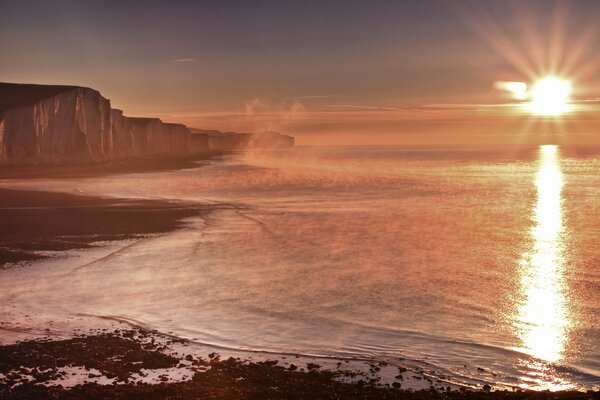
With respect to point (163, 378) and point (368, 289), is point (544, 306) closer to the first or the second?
point (368, 289)

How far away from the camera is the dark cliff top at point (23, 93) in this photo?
102250 millimetres

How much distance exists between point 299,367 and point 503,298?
30.8ft

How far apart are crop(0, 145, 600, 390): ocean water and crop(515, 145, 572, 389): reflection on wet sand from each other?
0.06 meters

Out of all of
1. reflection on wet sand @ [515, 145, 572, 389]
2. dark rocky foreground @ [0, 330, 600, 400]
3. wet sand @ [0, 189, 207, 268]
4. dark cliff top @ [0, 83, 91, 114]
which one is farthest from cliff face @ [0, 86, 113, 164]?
dark rocky foreground @ [0, 330, 600, 400]

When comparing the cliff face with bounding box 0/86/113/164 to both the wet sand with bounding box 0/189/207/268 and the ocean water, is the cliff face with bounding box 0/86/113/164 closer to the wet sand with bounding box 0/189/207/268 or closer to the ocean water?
the wet sand with bounding box 0/189/207/268

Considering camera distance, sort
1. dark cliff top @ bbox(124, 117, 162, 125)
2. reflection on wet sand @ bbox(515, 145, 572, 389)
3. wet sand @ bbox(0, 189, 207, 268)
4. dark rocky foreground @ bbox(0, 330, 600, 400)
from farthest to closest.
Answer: dark cliff top @ bbox(124, 117, 162, 125), wet sand @ bbox(0, 189, 207, 268), reflection on wet sand @ bbox(515, 145, 572, 389), dark rocky foreground @ bbox(0, 330, 600, 400)

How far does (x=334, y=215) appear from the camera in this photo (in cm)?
4412

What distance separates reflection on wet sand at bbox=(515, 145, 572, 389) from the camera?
1559 centimetres

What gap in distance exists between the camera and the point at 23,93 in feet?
371

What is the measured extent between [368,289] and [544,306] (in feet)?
18.7

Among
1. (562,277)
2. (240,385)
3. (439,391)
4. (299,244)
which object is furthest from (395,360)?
(299,244)

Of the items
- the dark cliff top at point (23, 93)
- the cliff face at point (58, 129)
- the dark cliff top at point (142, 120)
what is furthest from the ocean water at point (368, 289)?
the dark cliff top at point (142, 120)

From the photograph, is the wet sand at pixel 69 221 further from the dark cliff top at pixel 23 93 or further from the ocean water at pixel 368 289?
the dark cliff top at pixel 23 93

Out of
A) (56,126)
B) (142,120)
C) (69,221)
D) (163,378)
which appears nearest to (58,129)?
(56,126)
